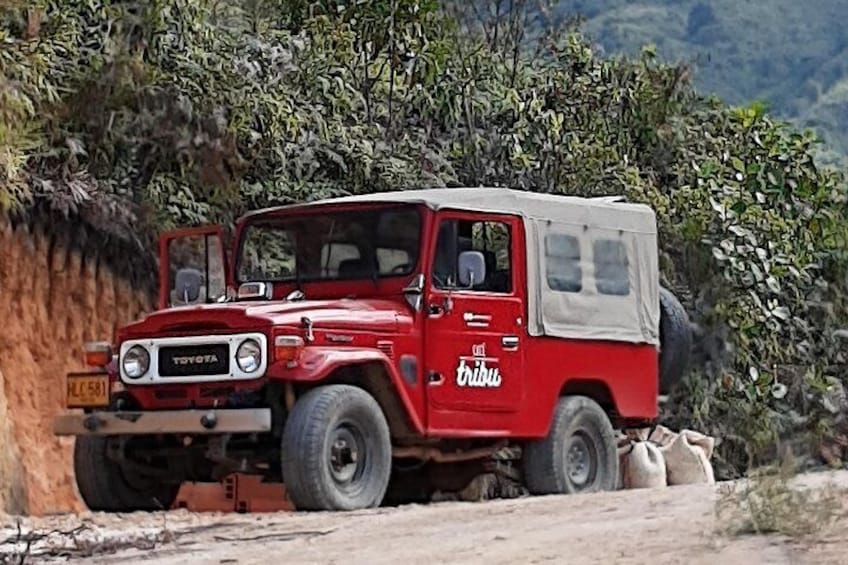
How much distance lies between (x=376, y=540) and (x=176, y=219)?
7.88 m

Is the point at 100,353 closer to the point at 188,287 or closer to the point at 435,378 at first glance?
the point at 188,287

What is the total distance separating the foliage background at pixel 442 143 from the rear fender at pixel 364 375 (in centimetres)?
356

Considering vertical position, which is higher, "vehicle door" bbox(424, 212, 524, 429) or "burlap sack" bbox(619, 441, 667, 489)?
"vehicle door" bbox(424, 212, 524, 429)

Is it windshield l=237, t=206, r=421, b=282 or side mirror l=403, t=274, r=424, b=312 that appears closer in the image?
side mirror l=403, t=274, r=424, b=312

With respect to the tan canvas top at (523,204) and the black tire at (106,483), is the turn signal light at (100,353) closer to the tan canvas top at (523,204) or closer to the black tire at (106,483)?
the black tire at (106,483)

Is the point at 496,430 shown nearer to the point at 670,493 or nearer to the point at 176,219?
the point at 670,493

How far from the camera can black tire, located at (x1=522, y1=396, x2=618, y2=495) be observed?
43.3ft

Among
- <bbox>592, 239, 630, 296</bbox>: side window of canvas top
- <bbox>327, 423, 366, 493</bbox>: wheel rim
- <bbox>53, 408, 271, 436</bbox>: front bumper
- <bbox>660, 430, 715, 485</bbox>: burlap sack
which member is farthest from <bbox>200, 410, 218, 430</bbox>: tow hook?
<bbox>660, 430, 715, 485</bbox>: burlap sack

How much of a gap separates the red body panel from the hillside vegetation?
40.7 metres

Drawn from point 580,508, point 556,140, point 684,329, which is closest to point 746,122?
point 556,140

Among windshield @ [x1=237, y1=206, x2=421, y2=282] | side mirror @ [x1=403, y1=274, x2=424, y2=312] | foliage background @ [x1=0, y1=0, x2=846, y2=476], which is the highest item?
foliage background @ [x1=0, y1=0, x2=846, y2=476]

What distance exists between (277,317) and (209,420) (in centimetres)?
78

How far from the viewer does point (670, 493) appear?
11.7 meters

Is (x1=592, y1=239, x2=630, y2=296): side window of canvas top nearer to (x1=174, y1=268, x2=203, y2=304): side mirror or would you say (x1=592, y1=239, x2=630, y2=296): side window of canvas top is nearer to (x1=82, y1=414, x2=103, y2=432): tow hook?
(x1=174, y1=268, x2=203, y2=304): side mirror
